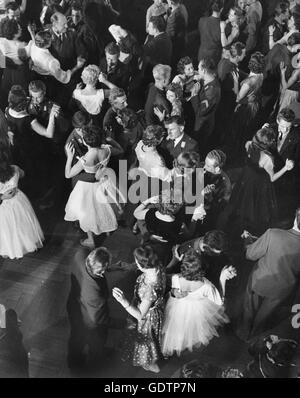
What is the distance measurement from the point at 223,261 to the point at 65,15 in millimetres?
3273

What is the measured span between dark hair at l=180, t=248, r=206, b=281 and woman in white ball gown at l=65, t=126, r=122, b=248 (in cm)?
95

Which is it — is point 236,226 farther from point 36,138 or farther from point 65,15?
point 65,15

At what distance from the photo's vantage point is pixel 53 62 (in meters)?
6.12

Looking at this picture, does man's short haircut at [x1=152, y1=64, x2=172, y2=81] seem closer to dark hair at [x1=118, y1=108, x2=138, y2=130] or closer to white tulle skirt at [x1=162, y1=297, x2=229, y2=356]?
dark hair at [x1=118, y1=108, x2=138, y2=130]

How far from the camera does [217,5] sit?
6.41 m

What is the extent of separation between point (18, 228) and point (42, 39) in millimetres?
2076

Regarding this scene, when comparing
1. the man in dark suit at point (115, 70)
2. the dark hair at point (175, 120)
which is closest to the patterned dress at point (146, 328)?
the dark hair at point (175, 120)

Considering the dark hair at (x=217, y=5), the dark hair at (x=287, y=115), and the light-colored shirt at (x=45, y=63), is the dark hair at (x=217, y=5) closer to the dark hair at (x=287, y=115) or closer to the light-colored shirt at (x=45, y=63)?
the dark hair at (x=287, y=115)

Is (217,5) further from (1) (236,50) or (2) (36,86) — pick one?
(2) (36,86)

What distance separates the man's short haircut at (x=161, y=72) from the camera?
19.8 feet

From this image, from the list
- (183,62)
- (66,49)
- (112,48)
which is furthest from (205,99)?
(66,49)

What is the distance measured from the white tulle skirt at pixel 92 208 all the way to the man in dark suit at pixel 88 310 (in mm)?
300

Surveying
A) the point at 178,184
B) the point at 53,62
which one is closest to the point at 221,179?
the point at 178,184

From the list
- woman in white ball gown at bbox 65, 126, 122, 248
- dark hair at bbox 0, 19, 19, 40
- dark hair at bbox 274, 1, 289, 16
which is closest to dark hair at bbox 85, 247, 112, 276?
woman in white ball gown at bbox 65, 126, 122, 248
